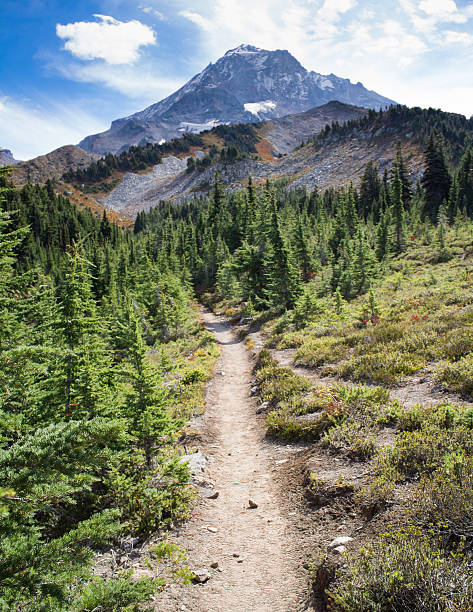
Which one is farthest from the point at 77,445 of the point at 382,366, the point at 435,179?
the point at 435,179

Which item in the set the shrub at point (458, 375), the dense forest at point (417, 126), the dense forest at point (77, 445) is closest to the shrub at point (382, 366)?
the shrub at point (458, 375)

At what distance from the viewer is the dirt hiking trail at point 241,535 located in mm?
4773

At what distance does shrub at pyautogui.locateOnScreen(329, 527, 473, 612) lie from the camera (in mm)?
3357

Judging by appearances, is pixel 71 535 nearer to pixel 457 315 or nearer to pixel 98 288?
pixel 457 315

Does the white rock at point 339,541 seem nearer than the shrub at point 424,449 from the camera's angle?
Yes

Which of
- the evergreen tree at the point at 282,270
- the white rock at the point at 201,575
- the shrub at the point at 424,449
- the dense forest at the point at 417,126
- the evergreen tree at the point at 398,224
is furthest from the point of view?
the dense forest at the point at 417,126

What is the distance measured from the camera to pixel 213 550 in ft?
19.1

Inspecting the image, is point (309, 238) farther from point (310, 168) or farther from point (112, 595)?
point (310, 168)

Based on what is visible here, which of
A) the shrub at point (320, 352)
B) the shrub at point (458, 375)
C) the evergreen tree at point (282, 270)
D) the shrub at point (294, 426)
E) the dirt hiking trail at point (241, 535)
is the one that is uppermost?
the evergreen tree at point (282, 270)

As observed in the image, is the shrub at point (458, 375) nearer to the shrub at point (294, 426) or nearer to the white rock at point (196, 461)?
the shrub at point (294, 426)

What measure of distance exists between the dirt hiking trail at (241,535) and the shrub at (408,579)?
958mm

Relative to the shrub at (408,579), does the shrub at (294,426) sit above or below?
below

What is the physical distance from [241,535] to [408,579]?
3.31 meters

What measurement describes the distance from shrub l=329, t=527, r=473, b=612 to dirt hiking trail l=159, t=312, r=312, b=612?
0.96 metres
